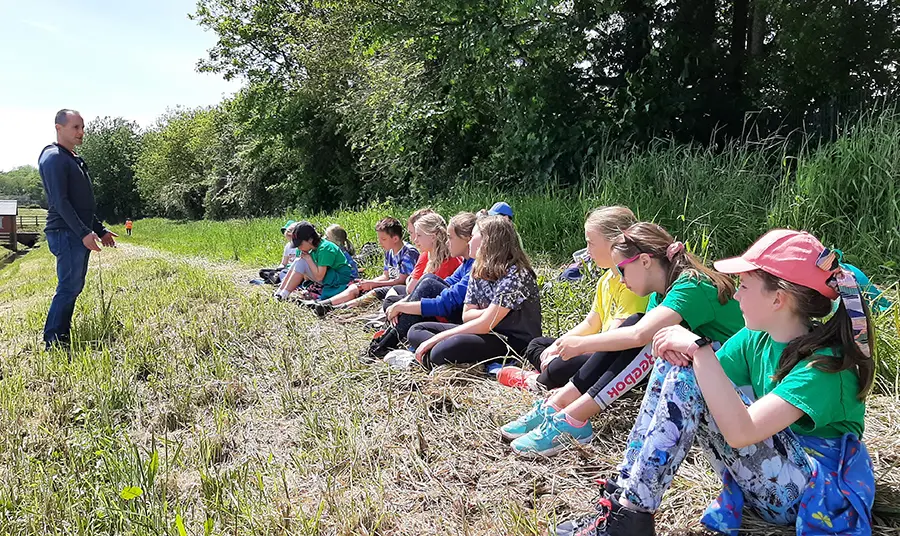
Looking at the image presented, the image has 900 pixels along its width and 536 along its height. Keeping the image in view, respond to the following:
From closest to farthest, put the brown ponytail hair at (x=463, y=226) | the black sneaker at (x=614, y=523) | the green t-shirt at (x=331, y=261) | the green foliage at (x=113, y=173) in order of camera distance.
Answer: the black sneaker at (x=614, y=523) < the brown ponytail hair at (x=463, y=226) < the green t-shirt at (x=331, y=261) < the green foliage at (x=113, y=173)

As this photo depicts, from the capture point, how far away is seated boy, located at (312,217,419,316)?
622cm

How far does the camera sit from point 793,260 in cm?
176

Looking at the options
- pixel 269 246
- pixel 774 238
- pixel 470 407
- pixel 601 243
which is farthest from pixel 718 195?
pixel 269 246

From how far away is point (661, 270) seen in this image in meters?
2.62

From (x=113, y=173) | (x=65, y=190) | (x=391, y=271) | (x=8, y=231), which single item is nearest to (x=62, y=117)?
(x=65, y=190)

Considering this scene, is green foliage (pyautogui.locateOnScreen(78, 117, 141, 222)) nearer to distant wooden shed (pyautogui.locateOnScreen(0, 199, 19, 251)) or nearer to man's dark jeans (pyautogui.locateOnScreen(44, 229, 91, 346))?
distant wooden shed (pyautogui.locateOnScreen(0, 199, 19, 251))

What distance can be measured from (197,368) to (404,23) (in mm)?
8100

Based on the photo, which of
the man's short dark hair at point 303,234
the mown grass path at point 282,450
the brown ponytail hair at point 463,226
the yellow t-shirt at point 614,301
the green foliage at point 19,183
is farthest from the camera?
the green foliage at point 19,183

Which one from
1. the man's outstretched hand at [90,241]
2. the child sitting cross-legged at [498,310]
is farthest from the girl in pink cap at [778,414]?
the man's outstretched hand at [90,241]

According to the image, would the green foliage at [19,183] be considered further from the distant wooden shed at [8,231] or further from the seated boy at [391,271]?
the seated boy at [391,271]

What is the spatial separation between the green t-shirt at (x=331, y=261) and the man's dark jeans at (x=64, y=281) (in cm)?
235

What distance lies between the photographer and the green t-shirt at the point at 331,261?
6715mm

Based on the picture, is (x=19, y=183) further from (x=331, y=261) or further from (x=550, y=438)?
(x=550, y=438)

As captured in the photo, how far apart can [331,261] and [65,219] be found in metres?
2.62
